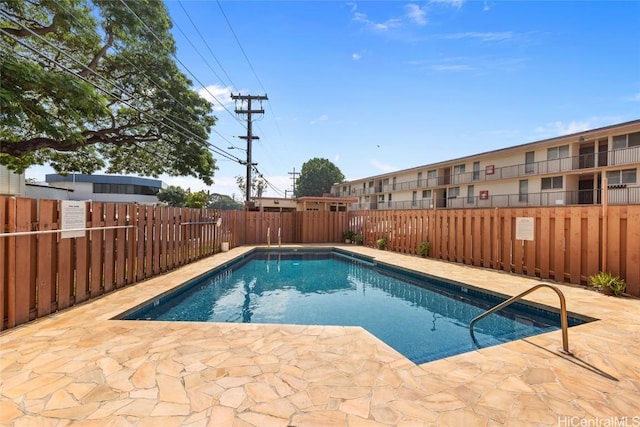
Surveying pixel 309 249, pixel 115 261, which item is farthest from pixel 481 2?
pixel 309 249

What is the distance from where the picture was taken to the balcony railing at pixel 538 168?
17.3 metres

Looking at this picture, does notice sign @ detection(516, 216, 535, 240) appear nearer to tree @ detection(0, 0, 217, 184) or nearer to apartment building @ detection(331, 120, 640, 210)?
apartment building @ detection(331, 120, 640, 210)

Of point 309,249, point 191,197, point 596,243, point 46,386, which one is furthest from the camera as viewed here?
point 191,197

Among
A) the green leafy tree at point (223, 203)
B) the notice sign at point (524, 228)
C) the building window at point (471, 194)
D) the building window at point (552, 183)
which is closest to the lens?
the notice sign at point (524, 228)

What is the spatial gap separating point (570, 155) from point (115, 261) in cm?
2638

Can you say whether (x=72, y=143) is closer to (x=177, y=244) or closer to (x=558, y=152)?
(x=177, y=244)

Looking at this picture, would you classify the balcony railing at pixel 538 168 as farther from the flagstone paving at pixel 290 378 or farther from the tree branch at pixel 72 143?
the tree branch at pixel 72 143

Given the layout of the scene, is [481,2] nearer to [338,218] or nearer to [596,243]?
[596,243]

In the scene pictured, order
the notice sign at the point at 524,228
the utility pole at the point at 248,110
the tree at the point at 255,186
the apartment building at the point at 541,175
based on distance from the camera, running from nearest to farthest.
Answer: the notice sign at the point at 524,228, the apartment building at the point at 541,175, the utility pole at the point at 248,110, the tree at the point at 255,186

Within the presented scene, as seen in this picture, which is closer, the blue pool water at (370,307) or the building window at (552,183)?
the blue pool water at (370,307)

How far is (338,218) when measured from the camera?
720 inches

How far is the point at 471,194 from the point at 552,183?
6.63 meters

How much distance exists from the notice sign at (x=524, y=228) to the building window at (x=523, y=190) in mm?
18710

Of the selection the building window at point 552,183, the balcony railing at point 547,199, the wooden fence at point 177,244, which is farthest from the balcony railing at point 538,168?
the wooden fence at point 177,244
